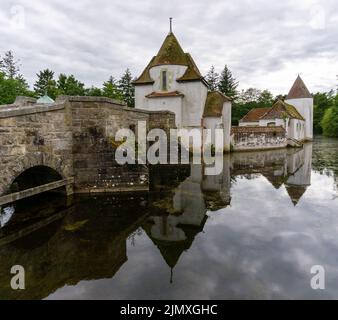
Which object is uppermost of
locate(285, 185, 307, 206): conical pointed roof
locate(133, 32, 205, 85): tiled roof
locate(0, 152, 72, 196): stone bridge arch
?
locate(133, 32, 205, 85): tiled roof

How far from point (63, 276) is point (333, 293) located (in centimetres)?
405

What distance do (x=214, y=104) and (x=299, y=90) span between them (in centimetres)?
2658

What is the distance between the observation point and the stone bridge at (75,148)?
7.79m

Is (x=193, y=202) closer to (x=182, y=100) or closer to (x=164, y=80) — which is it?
(x=182, y=100)

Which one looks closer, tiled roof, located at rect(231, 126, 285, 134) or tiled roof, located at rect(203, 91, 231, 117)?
tiled roof, located at rect(203, 91, 231, 117)

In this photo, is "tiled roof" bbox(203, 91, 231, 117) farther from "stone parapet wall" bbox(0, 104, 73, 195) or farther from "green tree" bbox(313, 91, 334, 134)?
"green tree" bbox(313, 91, 334, 134)

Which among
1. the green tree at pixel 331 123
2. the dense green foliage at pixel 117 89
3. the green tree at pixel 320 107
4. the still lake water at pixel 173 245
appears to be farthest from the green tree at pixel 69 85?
the green tree at pixel 320 107

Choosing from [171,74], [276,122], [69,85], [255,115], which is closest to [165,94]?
[171,74]

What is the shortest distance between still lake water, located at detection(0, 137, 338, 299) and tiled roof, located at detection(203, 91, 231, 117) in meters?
13.4

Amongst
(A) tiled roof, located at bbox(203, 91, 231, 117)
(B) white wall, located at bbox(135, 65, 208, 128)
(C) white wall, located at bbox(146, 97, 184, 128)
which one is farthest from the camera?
(A) tiled roof, located at bbox(203, 91, 231, 117)

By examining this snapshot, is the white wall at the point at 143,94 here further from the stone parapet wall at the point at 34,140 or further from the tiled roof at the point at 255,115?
the tiled roof at the point at 255,115

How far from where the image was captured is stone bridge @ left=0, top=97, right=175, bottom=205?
7793 mm

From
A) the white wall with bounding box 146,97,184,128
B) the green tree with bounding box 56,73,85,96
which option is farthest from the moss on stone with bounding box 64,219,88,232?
the green tree with bounding box 56,73,85,96
